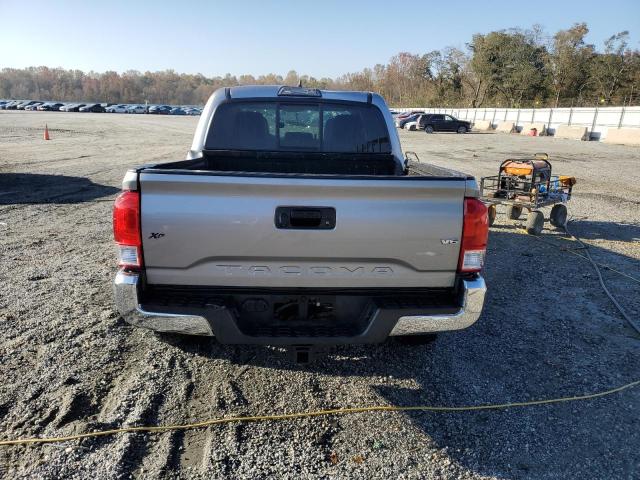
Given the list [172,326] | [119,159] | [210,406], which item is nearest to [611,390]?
[210,406]

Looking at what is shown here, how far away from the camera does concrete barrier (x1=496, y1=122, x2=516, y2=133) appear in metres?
43.5

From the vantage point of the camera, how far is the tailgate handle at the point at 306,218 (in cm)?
269

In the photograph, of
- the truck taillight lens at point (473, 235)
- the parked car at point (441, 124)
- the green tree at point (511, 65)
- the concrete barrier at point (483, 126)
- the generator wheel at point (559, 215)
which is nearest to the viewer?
the truck taillight lens at point (473, 235)

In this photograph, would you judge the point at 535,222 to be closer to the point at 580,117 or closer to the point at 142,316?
the point at 142,316

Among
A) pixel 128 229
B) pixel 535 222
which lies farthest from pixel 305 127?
pixel 535 222

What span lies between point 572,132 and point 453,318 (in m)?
38.5

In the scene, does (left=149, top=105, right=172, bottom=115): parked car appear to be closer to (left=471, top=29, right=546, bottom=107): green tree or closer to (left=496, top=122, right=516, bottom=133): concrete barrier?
(left=471, top=29, right=546, bottom=107): green tree

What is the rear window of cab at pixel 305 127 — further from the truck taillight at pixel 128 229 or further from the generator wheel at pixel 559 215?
the generator wheel at pixel 559 215

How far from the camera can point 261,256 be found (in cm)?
274

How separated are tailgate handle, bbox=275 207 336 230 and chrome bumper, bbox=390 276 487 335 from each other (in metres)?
0.74

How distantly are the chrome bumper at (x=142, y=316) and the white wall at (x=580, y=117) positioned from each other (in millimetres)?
37640

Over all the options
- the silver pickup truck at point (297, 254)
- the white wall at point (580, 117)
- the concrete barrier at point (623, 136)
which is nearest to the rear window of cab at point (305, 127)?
the silver pickup truck at point (297, 254)

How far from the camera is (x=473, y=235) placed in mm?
2824

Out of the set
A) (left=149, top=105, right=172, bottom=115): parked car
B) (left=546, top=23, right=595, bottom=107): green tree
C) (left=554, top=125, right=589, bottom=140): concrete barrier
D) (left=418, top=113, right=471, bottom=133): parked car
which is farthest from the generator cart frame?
(left=149, top=105, right=172, bottom=115): parked car
